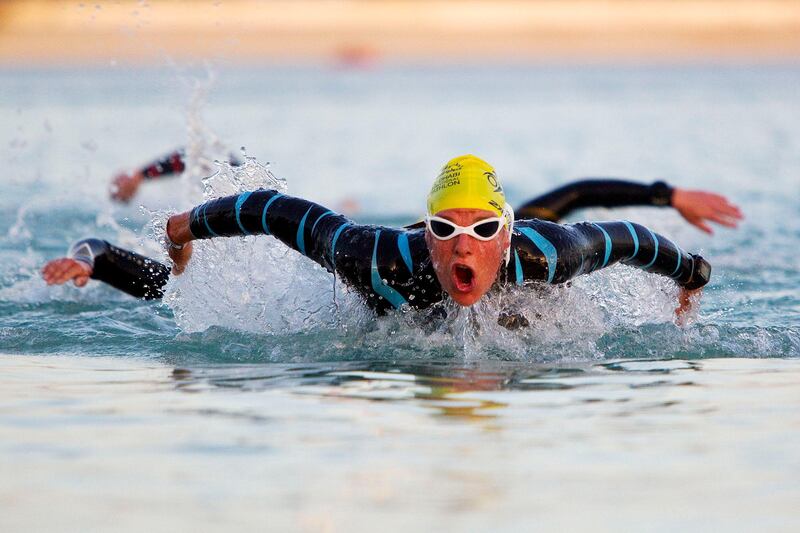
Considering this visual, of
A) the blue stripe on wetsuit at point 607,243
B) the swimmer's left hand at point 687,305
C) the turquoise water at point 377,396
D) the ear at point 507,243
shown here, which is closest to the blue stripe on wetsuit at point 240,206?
the turquoise water at point 377,396

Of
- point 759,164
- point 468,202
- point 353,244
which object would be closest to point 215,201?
point 353,244

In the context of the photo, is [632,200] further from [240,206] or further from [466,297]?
[240,206]

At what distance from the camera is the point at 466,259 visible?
6.98m

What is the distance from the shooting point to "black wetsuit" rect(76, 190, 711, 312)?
7402 mm

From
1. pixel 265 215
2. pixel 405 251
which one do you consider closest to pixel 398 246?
pixel 405 251

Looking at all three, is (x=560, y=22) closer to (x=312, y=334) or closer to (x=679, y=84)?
(x=679, y=84)

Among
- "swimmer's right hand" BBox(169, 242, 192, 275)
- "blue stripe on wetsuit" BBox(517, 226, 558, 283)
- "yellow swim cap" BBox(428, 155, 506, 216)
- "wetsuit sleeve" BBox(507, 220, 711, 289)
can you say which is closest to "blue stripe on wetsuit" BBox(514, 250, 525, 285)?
"wetsuit sleeve" BBox(507, 220, 711, 289)

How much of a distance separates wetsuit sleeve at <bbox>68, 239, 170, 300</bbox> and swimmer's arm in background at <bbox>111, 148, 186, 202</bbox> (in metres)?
3.25

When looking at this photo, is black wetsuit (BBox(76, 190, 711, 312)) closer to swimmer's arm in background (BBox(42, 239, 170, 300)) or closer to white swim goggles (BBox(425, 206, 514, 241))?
white swim goggles (BBox(425, 206, 514, 241))

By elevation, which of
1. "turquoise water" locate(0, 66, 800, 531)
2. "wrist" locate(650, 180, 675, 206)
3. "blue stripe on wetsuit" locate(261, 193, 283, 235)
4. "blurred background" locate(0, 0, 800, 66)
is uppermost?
"blurred background" locate(0, 0, 800, 66)

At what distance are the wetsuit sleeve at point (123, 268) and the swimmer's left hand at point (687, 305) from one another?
11.3ft

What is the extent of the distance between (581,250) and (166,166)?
613 centimetres

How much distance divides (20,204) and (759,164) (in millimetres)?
11756

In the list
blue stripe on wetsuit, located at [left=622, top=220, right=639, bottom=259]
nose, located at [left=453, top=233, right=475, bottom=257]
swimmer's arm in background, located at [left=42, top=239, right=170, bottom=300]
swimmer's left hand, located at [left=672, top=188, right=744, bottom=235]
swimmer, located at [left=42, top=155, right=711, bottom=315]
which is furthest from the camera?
swimmer's left hand, located at [left=672, top=188, right=744, bottom=235]
